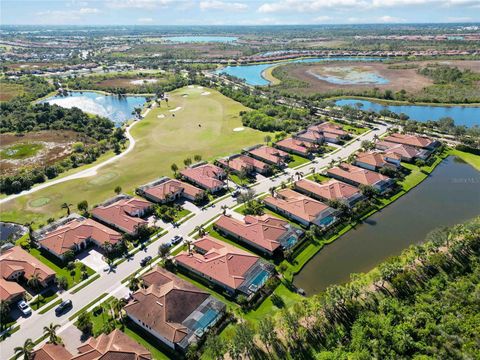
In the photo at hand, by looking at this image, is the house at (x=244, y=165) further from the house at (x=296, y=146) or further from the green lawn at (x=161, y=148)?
the house at (x=296, y=146)

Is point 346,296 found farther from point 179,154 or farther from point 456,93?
point 456,93

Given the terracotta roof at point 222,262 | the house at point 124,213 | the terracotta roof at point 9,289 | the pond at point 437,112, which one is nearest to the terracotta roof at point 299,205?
the terracotta roof at point 222,262

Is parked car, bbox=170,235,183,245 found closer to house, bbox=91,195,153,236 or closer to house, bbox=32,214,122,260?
house, bbox=91,195,153,236

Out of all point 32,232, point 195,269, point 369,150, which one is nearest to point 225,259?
point 195,269

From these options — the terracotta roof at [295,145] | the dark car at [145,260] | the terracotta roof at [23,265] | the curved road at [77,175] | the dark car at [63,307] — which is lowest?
the curved road at [77,175]

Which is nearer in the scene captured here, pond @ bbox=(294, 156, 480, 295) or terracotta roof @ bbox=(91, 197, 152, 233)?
pond @ bbox=(294, 156, 480, 295)

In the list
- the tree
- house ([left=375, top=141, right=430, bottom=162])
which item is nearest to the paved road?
the tree
